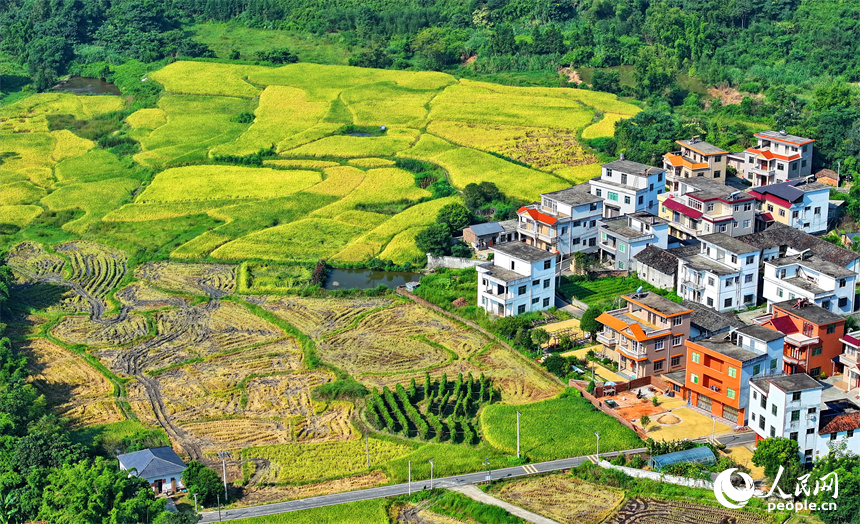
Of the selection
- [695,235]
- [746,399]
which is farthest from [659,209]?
[746,399]

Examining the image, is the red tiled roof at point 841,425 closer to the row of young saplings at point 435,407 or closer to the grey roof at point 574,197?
the row of young saplings at point 435,407

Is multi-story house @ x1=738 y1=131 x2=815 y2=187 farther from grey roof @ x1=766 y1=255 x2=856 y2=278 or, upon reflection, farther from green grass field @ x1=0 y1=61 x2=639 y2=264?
grey roof @ x1=766 y1=255 x2=856 y2=278

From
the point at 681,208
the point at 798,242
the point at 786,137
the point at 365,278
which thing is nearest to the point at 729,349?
the point at 798,242

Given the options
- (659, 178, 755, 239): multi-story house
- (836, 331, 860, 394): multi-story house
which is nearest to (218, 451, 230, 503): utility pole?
(836, 331, 860, 394): multi-story house

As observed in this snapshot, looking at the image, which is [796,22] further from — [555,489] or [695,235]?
[555,489]

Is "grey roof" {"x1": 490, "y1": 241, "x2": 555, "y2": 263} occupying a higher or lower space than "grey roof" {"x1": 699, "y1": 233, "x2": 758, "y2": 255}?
lower

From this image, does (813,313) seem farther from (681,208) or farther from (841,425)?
(681,208)

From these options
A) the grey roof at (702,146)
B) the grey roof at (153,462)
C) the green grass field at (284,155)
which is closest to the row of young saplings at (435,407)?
the grey roof at (153,462)
